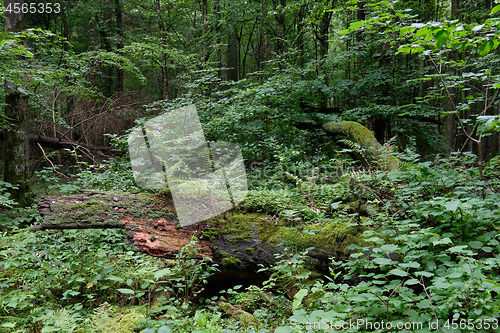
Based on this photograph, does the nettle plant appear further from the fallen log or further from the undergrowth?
the fallen log

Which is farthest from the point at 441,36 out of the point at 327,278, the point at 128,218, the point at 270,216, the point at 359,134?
the point at 359,134

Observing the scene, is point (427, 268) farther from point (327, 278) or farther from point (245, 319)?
point (245, 319)

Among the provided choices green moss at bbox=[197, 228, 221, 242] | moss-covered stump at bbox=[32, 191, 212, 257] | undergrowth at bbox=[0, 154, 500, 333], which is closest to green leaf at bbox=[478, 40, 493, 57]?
undergrowth at bbox=[0, 154, 500, 333]

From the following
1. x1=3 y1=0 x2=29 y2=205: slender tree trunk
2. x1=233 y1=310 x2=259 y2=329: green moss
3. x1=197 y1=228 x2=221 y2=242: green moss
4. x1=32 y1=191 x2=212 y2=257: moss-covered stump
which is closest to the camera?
x1=233 y1=310 x2=259 y2=329: green moss

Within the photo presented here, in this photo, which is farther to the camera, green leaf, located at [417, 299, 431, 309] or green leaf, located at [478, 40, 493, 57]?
green leaf, located at [478, 40, 493, 57]

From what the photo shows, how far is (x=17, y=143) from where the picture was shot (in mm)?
6551

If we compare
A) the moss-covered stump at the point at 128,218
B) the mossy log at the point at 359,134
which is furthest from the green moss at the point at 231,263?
the mossy log at the point at 359,134

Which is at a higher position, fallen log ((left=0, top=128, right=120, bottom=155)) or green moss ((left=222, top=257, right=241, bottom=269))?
fallen log ((left=0, top=128, right=120, bottom=155))

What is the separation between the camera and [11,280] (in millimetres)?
2896

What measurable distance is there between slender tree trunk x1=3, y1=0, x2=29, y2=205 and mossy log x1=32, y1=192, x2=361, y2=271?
12.6 ft

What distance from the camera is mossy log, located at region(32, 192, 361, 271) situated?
11.2ft

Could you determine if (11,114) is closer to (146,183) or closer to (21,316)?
(146,183)

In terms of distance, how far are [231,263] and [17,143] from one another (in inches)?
267

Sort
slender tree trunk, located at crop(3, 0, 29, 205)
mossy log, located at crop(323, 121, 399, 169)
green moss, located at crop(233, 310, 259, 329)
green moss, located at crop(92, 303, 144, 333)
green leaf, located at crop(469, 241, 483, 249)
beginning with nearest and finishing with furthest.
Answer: green leaf, located at crop(469, 241, 483, 249), green moss, located at crop(92, 303, 144, 333), green moss, located at crop(233, 310, 259, 329), mossy log, located at crop(323, 121, 399, 169), slender tree trunk, located at crop(3, 0, 29, 205)
